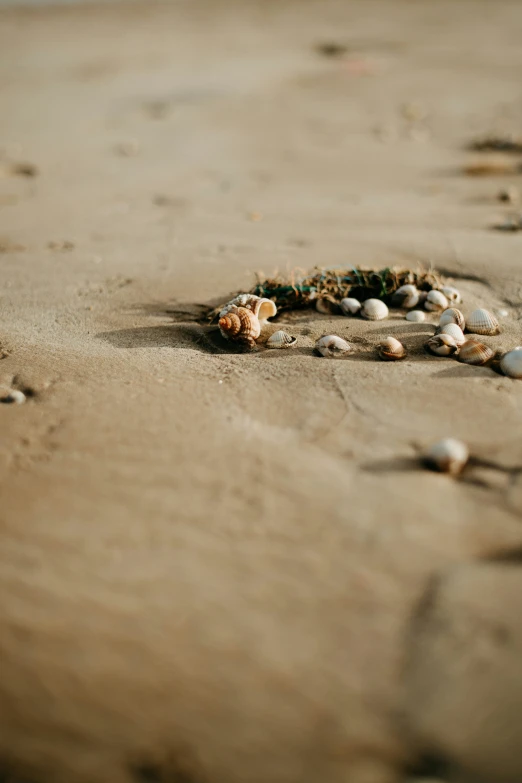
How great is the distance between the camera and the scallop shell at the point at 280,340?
107 inches

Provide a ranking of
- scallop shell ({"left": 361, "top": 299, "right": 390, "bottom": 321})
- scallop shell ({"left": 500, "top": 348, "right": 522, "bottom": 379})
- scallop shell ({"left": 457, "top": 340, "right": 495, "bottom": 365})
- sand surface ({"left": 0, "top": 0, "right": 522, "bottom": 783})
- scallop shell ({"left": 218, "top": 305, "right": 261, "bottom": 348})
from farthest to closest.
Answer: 1. scallop shell ({"left": 361, "top": 299, "right": 390, "bottom": 321})
2. scallop shell ({"left": 218, "top": 305, "right": 261, "bottom": 348})
3. scallop shell ({"left": 457, "top": 340, "right": 495, "bottom": 365})
4. scallop shell ({"left": 500, "top": 348, "right": 522, "bottom": 379})
5. sand surface ({"left": 0, "top": 0, "right": 522, "bottom": 783})

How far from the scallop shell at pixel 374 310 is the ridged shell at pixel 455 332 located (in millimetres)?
348

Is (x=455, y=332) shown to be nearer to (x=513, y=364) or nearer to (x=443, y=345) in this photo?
(x=443, y=345)

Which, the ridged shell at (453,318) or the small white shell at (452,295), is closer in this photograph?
the ridged shell at (453,318)

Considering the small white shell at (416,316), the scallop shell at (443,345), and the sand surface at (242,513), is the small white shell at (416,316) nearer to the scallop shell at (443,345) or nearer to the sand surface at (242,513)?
the sand surface at (242,513)

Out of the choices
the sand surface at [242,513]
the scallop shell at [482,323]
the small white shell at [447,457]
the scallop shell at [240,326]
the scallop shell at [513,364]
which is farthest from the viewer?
the scallop shell at [482,323]

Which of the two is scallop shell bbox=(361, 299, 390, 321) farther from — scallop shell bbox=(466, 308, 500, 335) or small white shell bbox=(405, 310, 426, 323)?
scallop shell bbox=(466, 308, 500, 335)

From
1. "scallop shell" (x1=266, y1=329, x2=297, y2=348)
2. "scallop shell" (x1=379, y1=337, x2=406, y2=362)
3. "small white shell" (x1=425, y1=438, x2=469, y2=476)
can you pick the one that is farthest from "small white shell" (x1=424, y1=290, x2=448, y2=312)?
"small white shell" (x1=425, y1=438, x2=469, y2=476)

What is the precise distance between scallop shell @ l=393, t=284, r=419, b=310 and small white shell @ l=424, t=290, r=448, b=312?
0.07 m

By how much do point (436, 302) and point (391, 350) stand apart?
0.63 metres

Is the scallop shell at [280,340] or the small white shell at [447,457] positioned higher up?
the scallop shell at [280,340]

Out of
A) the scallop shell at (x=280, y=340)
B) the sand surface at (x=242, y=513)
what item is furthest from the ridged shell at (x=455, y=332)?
the scallop shell at (x=280, y=340)

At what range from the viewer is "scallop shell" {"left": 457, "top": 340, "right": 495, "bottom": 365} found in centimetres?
254

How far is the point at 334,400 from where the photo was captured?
2.31m
